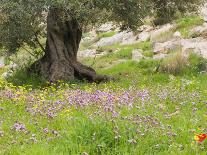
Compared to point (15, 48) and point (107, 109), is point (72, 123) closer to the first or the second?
point (107, 109)

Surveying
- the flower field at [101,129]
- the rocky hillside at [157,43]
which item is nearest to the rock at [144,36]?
the rocky hillside at [157,43]

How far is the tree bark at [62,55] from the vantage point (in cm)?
2058

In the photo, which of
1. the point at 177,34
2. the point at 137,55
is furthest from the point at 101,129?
the point at 177,34

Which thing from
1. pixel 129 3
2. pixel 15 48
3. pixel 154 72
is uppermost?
pixel 129 3

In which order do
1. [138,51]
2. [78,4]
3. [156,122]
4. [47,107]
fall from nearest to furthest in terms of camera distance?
[156,122]
[47,107]
[78,4]
[138,51]

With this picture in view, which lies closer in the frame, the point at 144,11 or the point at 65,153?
the point at 65,153

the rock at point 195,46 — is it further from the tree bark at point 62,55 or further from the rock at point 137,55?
the tree bark at point 62,55

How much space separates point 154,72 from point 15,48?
700cm

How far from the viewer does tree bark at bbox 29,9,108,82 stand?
67.5 ft

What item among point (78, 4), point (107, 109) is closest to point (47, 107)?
point (107, 109)

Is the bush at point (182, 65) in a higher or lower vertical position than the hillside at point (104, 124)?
lower

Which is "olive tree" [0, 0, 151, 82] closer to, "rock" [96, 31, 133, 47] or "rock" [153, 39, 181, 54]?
"rock" [153, 39, 181, 54]

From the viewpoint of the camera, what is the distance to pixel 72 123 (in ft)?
27.6

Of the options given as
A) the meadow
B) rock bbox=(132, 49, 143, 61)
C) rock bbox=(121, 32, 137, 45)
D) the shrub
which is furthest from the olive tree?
rock bbox=(121, 32, 137, 45)
